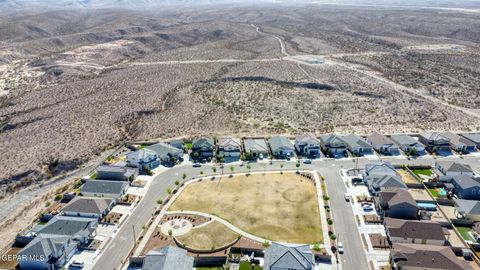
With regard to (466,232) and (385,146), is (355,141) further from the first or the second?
(466,232)

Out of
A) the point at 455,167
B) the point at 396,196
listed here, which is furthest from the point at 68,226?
the point at 455,167

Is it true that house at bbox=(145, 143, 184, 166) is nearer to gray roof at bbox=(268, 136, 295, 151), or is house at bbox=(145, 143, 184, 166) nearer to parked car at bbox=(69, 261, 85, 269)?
gray roof at bbox=(268, 136, 295, 151)

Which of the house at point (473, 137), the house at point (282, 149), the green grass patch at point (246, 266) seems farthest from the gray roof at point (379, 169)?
the green grass patch at point (246, 266)

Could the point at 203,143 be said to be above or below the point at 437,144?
above

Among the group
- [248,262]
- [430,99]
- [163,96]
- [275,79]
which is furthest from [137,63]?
[248,262]

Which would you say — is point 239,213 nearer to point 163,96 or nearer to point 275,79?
point 163,96

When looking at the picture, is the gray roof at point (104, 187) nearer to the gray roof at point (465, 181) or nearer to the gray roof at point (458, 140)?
the gray roof at point (465, 181)
